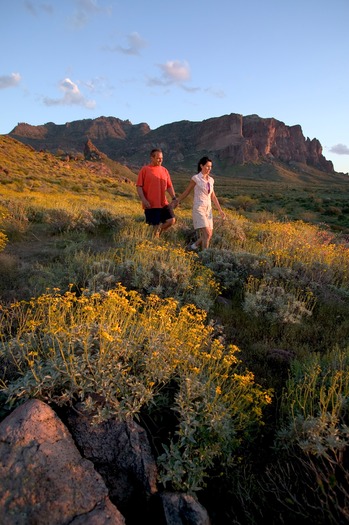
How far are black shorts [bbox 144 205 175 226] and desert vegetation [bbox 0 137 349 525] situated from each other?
50 cm

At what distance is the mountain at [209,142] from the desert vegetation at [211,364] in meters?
125

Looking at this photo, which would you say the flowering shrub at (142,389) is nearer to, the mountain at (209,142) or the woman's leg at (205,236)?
the woman's leg at (205,236)

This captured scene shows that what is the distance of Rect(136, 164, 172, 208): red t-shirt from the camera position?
7.14 m

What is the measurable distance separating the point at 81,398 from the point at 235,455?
1250 millimetres

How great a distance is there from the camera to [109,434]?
8.82 feet

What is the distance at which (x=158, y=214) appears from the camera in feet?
24.2

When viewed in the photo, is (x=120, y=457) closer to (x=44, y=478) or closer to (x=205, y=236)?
(x=44, y=478)

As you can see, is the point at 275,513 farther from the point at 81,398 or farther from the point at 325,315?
the point at 325,315

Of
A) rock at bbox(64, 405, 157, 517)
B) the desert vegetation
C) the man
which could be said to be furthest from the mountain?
rock at bbox(64, 405, 157, 517)

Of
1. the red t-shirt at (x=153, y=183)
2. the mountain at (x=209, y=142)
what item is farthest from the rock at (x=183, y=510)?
the mountain at (x=209, y=142)

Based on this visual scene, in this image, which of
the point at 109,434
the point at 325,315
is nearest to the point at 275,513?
the point at 109,434

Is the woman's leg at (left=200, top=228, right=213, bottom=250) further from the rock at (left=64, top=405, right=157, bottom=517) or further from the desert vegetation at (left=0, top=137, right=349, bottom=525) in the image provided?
the rock at (left=64, top=405, right=157, bottom=517)

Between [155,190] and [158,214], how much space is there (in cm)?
49

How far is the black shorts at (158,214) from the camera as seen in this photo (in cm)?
735
